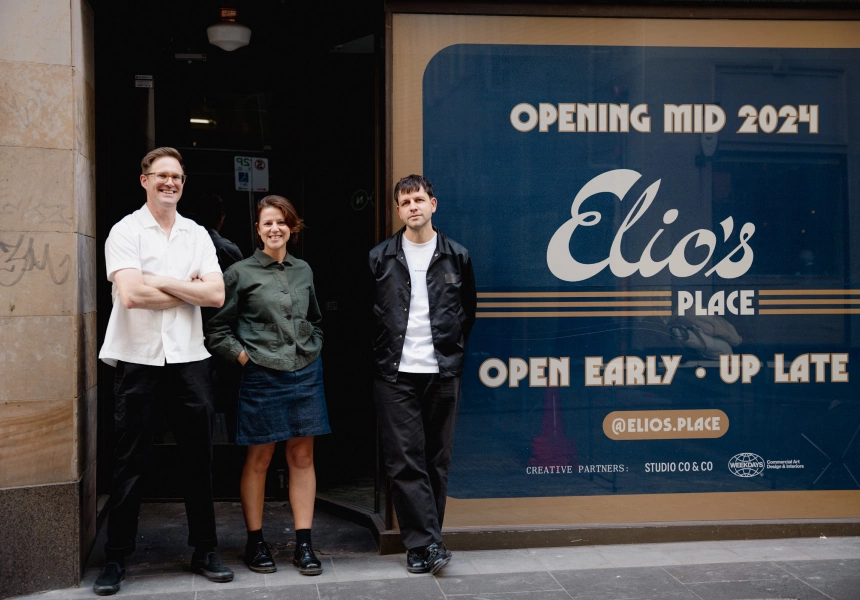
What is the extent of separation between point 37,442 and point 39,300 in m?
0.73

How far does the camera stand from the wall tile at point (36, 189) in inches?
176

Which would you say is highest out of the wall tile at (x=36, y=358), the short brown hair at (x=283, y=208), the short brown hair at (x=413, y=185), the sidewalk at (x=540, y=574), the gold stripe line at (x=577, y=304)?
the short brown hair at (x=413, y=185)

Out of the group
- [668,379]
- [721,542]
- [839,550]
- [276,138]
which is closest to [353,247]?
[276,138]

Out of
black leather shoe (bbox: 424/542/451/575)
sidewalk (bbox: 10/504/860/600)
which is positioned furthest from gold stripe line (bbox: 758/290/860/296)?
black leather shoe (bbox: 424/542/451/575)

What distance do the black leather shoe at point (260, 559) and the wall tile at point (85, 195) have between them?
1.95 meters

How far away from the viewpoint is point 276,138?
6223 millimetres

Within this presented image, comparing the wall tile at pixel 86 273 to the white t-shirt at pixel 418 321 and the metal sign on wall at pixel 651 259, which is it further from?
the metal sign on wall at pixel 651 259

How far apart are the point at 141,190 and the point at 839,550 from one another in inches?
197

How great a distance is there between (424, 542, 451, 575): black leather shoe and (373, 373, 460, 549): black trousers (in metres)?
0.04

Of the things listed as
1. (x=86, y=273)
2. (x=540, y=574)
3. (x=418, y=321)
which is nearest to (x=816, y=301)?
(x=540, y=574)

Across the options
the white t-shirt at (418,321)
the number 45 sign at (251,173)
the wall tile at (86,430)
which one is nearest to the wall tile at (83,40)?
the number 45 sign at (251,173)

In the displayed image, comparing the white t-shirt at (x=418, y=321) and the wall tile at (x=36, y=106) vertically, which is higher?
the wall tile at (x=36, y=106)

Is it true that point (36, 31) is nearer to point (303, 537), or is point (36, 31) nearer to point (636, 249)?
point (303, 537)

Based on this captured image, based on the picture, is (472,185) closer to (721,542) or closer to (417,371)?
(417,371)
